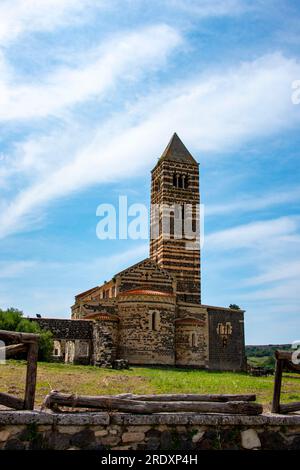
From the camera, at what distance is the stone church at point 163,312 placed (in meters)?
34.1

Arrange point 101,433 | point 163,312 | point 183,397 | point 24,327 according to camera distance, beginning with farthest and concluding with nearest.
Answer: point 163,312, point 24,327, point 183,397, point 101,433

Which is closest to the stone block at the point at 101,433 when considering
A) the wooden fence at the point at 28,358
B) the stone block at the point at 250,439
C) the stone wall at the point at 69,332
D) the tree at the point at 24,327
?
the wooden fence at the point at 28,358

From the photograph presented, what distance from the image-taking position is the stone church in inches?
1344

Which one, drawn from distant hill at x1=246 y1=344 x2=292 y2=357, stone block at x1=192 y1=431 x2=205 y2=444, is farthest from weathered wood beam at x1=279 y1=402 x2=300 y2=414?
distant hill at x1=246 y1=344 x2=292 y2=357

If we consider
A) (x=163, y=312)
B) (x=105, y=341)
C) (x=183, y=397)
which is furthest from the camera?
(x=163, y=312)

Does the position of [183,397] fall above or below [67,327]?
below

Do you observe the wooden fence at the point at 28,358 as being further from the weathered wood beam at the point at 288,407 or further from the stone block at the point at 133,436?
the weathered wood beam at the point at 288,407

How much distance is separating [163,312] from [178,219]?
1495 cm

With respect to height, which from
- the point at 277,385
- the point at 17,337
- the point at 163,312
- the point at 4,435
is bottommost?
the point at 4,435

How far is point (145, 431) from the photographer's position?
7.35 m

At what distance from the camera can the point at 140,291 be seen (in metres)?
35.2

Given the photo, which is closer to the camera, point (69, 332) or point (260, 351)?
point (69, 332)

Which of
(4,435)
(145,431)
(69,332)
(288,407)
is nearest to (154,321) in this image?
(69,332)

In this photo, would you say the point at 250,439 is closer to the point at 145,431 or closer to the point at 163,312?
the point at 145,431
